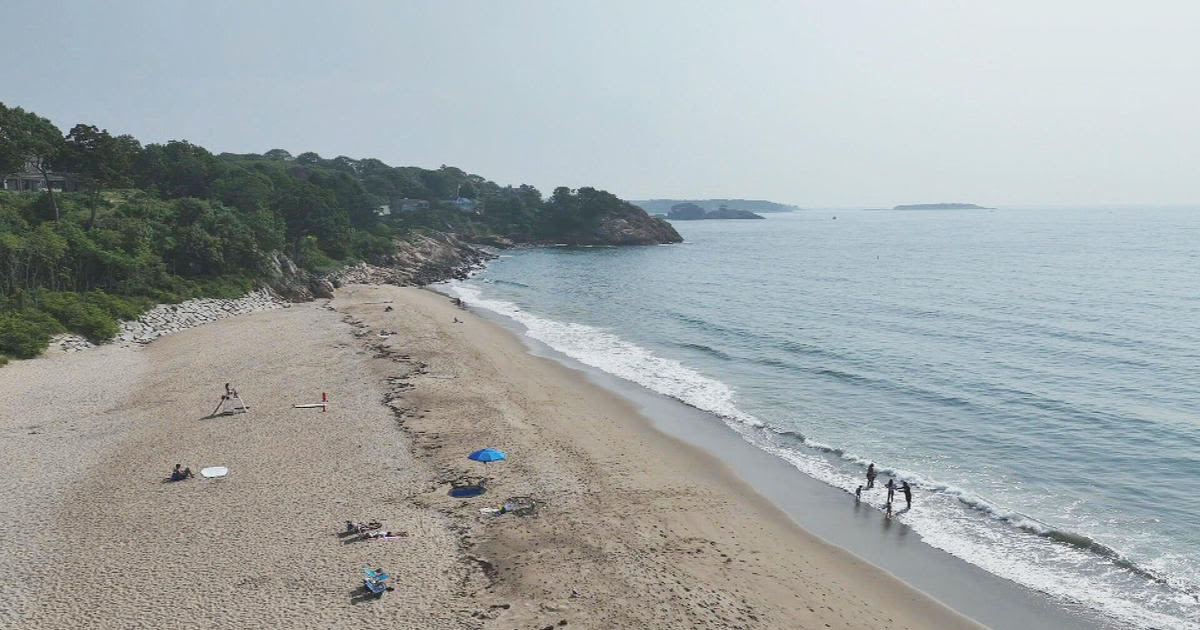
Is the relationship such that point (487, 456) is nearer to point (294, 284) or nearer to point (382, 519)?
point (382, 519)

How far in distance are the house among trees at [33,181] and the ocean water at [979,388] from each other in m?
42.3

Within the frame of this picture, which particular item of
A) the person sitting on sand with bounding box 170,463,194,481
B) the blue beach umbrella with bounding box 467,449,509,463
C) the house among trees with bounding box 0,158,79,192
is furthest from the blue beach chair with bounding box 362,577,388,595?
the house among trees with bounding box 0,158,79,192

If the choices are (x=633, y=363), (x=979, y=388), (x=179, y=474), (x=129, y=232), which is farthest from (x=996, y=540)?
(x=129, y=232)

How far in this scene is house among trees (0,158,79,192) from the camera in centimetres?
6638

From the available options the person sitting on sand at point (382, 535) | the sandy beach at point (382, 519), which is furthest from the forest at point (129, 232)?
the person sitting on sand at point (382, 535)

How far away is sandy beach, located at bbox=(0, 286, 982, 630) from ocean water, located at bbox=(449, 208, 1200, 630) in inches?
213

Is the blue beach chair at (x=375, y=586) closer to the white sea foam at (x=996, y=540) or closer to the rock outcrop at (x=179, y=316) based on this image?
the white sea foam at (x=996, y=540)

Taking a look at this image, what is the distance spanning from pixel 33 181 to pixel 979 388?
86.6 metres

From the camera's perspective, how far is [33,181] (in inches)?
2763

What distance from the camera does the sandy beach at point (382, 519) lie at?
1523cm

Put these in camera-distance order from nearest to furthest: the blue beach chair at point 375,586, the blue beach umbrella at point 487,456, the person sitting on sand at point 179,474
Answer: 1. the blue beach chair at point 375,586
2. the person sitting on sand at point 179,474
3. the blue beach umbrella at point 487,456

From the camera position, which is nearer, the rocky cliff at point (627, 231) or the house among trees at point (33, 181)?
the house among trees at point (33, 181)

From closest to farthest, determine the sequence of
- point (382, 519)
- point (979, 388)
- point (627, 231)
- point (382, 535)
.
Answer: point (382, 535) < point (382, 519) < point (979, 388) < point (627, 231)

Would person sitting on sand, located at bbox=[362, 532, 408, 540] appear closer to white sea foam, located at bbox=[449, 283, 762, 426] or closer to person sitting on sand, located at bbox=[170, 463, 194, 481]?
person sitting on sand, located at bbox=[170, 463, 194, 481]
